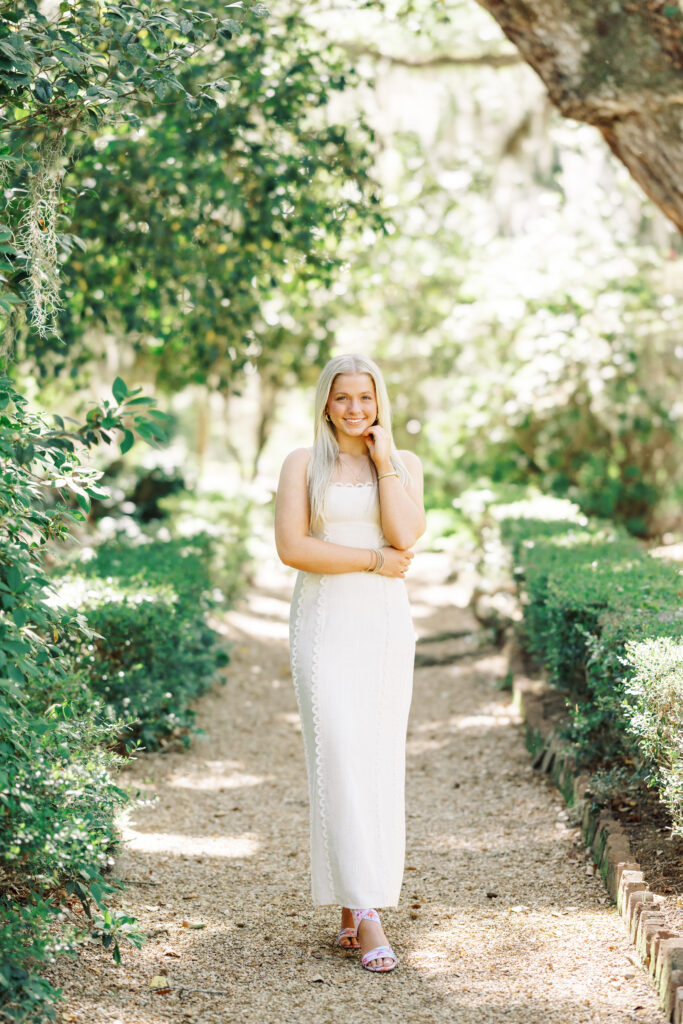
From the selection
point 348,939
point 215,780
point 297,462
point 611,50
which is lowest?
point 215,780

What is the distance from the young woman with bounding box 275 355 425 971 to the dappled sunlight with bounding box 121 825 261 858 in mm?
1131

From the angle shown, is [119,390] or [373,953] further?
[119,390]

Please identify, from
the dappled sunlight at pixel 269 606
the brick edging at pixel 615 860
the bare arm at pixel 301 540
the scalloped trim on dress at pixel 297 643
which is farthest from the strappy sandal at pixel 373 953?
the dappled sunlight at pixel 269 606

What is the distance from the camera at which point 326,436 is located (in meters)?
3.85

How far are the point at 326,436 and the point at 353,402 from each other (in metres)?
0.16

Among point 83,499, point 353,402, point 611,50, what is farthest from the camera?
point 611,50

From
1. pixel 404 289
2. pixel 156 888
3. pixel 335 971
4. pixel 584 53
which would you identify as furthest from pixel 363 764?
pixel 404 289

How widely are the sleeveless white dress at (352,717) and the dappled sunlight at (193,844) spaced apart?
123cm

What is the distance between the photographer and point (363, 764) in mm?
3660

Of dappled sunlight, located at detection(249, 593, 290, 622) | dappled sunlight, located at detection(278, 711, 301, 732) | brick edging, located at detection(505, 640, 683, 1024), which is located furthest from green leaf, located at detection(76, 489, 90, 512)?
dappled sunlight, located at detection(249, 593, 290, 622)

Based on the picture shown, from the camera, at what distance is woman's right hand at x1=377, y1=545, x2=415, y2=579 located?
372 centimetres

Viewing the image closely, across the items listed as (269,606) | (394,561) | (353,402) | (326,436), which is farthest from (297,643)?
(269,606)

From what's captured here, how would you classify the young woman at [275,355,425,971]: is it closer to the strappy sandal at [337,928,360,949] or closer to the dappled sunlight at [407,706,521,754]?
the strappy sandal at [337,928,360,949]

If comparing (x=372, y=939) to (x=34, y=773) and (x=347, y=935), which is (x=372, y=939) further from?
(x=34, y=773)
